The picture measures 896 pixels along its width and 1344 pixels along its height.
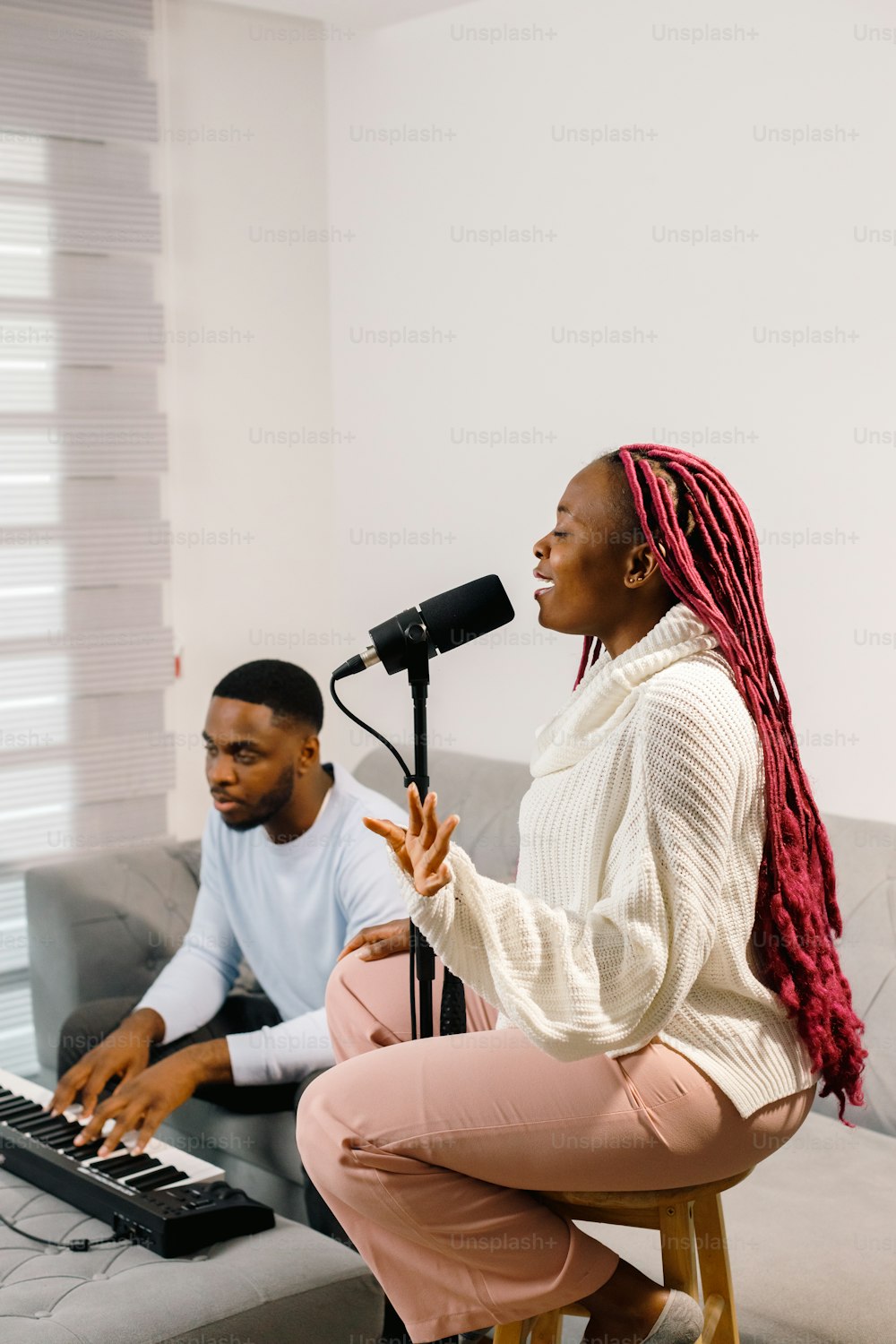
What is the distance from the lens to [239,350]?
4.18m

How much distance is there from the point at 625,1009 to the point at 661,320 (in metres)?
2.23

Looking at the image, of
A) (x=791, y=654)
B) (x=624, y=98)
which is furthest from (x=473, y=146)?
(x=791, y=654)

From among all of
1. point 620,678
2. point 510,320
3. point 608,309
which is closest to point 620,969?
point 620,678

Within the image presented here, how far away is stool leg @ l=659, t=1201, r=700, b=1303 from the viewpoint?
1.64 m

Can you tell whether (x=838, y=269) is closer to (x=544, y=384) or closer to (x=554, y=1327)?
(x=544, y=384)

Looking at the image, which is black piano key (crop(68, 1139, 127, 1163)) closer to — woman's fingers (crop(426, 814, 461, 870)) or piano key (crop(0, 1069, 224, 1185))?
piano key (crop(0, 1069, 224, 1185))

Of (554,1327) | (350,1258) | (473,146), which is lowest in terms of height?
(350,1258)

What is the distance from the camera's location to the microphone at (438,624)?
5.63 ft

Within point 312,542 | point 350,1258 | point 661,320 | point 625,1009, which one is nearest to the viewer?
point 625,1009

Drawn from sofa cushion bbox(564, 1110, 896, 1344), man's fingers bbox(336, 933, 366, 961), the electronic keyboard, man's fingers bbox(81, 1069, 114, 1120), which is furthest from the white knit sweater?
man's fingers bbox(81, 1069, 114, 1120)

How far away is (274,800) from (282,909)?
23 centimetres

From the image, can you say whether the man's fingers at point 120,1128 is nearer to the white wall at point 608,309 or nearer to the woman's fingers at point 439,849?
the woman's fingers at point 439,849

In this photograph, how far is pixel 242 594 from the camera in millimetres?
4227

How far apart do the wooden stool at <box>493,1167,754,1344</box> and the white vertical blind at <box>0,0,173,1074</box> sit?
247 centimetres
